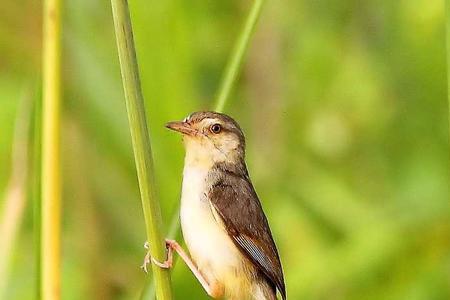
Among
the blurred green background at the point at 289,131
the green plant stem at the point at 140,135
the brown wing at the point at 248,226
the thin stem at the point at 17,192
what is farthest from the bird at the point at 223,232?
the green plant stem at the point at 140,135

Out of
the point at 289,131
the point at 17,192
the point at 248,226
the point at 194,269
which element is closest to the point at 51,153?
the point at 194,269

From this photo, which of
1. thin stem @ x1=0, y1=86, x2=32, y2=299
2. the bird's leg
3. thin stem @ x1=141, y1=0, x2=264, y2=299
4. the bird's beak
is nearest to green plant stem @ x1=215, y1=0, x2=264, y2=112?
thin stem @ x1=141, y1=0, x2=264, y2=299

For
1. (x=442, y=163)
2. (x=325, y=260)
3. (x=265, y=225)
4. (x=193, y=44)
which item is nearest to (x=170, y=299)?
(x=265, y=225)

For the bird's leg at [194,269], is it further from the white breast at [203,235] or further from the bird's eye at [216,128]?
the bird's eye at [216,128]

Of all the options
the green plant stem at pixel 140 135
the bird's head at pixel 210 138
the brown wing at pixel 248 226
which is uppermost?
the green plant stem at pixel 140 135

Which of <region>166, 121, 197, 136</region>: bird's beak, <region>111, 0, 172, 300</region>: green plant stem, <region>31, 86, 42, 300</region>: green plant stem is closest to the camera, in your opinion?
<region>111, 0, 172, 300</region>: green plant stem

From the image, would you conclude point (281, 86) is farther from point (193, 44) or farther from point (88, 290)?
point (88, 290)

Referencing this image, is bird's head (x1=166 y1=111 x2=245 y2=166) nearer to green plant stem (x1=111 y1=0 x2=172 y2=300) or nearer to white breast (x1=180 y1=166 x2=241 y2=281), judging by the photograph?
white breast (x1=180 y1=166 x2=241 y2=281)

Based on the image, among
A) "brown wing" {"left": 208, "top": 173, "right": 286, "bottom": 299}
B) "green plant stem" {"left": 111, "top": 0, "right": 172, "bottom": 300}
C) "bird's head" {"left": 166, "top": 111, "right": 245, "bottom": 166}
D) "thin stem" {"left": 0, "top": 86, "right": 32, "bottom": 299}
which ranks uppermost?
"green plant stem" {"left": 111, "top": 0, "right": 172, "bottom": 300}
